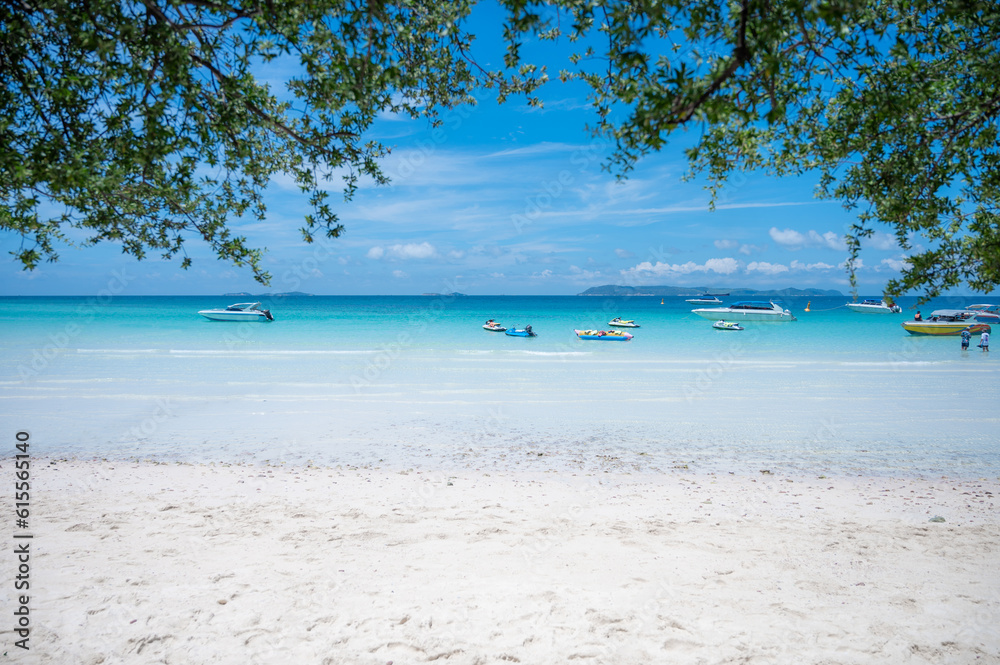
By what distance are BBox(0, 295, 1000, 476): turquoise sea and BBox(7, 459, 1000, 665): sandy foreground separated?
9.95 feet

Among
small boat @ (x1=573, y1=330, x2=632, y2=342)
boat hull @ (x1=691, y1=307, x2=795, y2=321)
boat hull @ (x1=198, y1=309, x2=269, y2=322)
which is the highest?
boat hull @ (x1=198, y1=309, x2=269, y2=322)

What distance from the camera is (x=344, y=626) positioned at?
16.9 feet

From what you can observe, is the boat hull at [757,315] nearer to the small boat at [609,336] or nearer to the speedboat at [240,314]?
the small boat at [609,336]

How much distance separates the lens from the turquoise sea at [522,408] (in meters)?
12.6

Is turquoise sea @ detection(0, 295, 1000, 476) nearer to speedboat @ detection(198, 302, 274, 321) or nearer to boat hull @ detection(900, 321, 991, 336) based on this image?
boat hull @ detection(900, 321, 991, 336)

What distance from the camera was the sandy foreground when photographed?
487cm

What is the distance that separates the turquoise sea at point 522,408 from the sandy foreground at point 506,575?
3.03 metres

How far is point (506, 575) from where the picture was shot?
6.15 metres

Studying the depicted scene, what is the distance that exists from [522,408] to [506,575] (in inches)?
477

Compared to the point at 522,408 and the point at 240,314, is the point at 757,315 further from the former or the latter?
the point at 240,314

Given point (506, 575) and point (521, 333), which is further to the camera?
point (521, 333)

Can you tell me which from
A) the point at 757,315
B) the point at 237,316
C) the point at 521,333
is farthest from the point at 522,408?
the point at 757,315

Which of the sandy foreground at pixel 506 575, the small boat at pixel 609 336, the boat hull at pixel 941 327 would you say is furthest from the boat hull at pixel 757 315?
the sandy foreground at pixel 506 575

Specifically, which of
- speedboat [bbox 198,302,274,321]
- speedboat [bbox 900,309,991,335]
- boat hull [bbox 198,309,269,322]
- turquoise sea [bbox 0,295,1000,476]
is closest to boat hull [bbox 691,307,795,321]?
speedboat [bbox 900,309,991,335]
